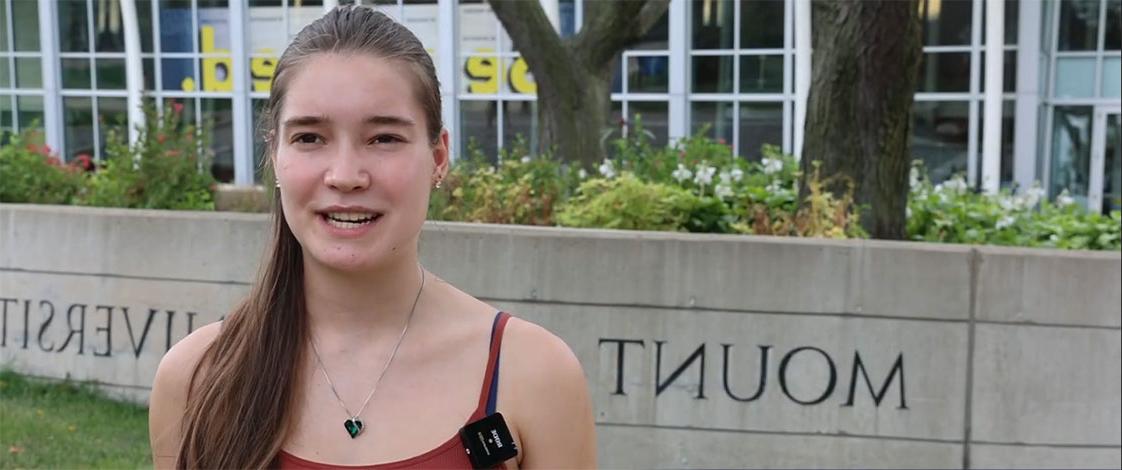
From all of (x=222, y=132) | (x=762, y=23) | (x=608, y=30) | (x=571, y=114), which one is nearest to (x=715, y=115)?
(x=762, y=23)

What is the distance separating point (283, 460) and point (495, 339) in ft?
1.26

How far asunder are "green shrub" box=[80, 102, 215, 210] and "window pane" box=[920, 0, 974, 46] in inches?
706

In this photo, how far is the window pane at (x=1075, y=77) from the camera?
23516mm

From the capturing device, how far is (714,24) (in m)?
25.0

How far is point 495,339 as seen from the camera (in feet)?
6.61

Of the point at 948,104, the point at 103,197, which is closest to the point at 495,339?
the point at 103,197

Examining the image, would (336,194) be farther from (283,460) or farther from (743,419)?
(743,419)

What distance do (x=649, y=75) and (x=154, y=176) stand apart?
1708 centimetres

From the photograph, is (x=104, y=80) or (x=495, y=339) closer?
(x=495, y=339)

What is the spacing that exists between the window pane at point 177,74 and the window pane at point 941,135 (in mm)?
15936

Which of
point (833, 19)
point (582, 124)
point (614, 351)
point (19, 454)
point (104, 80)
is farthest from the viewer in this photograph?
point (104, 80)

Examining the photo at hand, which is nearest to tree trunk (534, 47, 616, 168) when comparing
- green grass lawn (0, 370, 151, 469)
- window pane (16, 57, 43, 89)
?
green grass lawn (0, 370, 151, 469)

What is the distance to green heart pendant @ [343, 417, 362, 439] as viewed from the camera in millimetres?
1924

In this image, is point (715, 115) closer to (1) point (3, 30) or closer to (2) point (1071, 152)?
(2) point (1071, 152)
